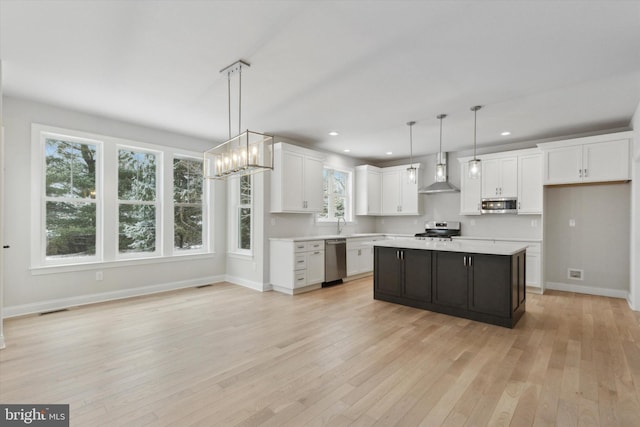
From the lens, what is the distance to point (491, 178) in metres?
5.86

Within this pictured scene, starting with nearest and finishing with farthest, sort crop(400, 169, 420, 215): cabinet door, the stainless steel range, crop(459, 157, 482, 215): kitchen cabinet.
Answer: crop(459, 157, 482, 215): kitchen cabinet, the stainless steel range, crop(400, 169, 420, 215): cabinet door

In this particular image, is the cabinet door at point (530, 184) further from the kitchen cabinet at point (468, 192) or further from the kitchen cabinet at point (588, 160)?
the kitchen cabinet at point (468, 192)

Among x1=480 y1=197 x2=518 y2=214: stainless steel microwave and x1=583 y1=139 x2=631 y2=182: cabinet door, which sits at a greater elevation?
x1=583 y1=139 x2=631 y2=182: cabinet door

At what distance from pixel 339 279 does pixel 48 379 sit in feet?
A: 14.2

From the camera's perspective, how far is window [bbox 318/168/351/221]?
6773 mm

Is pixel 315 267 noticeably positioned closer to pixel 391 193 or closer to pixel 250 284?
pixel 250 284

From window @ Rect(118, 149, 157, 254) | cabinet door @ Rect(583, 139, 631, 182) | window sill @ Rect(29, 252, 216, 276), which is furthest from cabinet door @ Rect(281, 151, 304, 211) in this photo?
cabinet door @ Rect(583, 139, 631, 182)

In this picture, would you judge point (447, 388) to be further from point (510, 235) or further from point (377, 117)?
point (510, 235)

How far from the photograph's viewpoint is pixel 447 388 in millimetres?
2283

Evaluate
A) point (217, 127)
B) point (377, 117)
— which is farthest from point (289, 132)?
point (377, 117)

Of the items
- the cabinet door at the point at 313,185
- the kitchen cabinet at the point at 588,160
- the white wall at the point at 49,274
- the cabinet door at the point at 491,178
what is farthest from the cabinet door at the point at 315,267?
the kitchen cabinet at the point at 588,160

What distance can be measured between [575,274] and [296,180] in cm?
502

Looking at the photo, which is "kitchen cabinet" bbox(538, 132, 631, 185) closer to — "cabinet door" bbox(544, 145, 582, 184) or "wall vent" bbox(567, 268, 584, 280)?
"cabinet door" bbox(544, 145, 582, 184)

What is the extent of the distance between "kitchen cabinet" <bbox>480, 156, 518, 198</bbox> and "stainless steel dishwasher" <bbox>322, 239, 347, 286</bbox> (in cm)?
288
